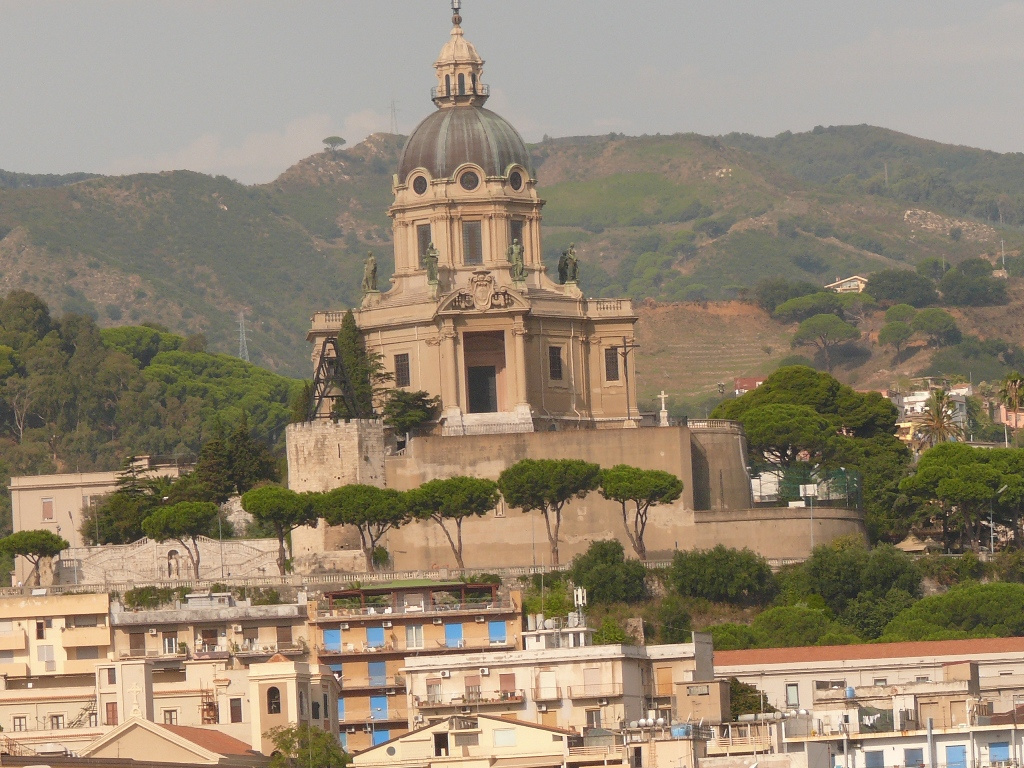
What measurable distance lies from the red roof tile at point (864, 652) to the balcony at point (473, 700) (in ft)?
33.3

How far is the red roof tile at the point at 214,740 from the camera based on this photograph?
61.4m

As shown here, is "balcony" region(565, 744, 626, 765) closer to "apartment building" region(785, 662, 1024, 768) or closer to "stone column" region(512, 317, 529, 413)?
"apartment building" region(785, 662, 1024, 768)

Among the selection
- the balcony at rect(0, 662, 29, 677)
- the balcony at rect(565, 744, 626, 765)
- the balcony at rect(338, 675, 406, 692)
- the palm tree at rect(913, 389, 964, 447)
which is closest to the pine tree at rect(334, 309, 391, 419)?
the balcony at rect(0, 662, 29, 677)

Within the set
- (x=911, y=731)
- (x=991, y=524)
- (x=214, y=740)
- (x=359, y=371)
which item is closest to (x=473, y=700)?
(x=214, y=740)

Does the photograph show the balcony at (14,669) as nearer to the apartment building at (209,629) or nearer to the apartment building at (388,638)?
the apartment building at (209,629)

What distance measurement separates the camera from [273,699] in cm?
6669

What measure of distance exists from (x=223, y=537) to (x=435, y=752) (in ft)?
127

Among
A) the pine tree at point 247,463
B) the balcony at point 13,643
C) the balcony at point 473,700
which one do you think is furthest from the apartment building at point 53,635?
the pine tree at point 247,463

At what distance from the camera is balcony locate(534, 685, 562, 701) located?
222 ft

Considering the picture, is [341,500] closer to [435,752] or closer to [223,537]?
[223,537]

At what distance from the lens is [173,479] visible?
349ft

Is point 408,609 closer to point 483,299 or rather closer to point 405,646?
point 405,646

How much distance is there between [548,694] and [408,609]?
1096 cm

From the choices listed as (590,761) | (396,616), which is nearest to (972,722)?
(590,761)
